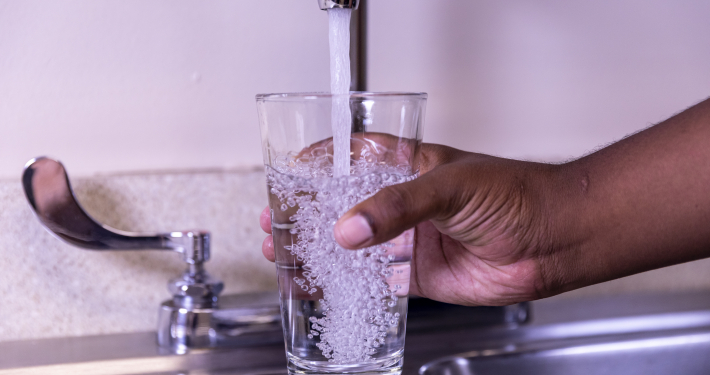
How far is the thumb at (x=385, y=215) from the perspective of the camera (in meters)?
0.37

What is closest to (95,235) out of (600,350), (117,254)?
(117,254)

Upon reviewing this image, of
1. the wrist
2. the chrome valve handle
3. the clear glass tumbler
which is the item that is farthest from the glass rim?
the chrome valve handle

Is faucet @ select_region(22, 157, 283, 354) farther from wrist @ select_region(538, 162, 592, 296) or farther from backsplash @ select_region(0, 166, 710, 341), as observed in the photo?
wrist @ select_region(538, 162, 592, 296)

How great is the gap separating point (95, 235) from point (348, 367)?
30 centimetres

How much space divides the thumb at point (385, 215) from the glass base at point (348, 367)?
0.10 meters

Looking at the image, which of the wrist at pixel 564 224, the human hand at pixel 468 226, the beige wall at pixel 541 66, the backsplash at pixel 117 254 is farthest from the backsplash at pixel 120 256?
the wrist at pixel 564 224

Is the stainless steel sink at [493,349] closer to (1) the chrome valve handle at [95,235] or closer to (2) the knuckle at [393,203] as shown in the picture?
(1) the chrome valve handle at [95,235]

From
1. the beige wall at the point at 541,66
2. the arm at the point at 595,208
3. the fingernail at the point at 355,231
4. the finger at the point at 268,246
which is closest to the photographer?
the fingernail at the point at 355,231

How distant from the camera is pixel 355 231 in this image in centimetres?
37

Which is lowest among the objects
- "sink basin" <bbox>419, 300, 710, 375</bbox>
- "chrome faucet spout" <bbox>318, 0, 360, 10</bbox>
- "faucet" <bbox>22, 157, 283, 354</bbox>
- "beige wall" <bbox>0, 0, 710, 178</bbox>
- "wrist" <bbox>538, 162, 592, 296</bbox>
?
"sink basin" <bbox>419, 300, 710, 375</bbox>

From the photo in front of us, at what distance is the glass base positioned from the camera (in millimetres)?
432

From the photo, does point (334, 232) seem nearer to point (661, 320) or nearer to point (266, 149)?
point (266, 149)

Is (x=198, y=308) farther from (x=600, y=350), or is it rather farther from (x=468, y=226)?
(x=600, y=350)

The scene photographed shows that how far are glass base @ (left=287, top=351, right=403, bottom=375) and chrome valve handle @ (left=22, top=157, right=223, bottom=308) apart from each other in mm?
220
